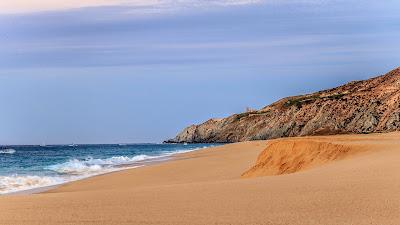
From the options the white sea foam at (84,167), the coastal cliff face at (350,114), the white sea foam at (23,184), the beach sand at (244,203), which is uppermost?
the coastal cliff face at (350,114)

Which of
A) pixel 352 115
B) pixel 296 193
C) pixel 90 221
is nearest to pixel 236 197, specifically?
pixel 296 193

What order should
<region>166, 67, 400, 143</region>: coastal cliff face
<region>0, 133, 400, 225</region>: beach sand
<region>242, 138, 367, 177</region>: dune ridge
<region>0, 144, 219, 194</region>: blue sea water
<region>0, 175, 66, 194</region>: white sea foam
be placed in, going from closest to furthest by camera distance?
<region>0, 133, 400, 225</region>: beach sand < <region>242, 138, 367, 177</region>: dune ridge < <region>0, 175, 66, 194</region>: white sea foam < <region>0, 144, 219, 194</region>: blue sea water < <region>166, 67, 400, 143</region>: coastal cliff face

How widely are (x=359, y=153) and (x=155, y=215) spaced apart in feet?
34.6

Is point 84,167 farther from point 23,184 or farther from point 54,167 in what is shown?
point 23,184

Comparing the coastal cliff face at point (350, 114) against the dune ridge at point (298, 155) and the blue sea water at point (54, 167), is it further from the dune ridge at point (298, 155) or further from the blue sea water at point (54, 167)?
the dune ridge at point (298, 155)

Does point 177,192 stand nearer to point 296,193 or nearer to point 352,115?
point 296,193

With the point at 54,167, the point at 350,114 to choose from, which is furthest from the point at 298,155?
the point at 350,114

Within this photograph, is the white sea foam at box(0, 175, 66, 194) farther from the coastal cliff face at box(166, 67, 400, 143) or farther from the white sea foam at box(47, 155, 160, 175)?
the coastal cliff face at box(166, 67, 400, 143)

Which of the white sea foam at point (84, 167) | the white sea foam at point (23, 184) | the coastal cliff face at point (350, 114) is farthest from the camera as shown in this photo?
the coastal cliff face at point (350, 114)

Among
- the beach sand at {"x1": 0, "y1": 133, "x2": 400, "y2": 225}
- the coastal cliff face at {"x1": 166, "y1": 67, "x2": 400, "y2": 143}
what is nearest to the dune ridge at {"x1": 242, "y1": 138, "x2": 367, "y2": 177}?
the beach sand at {"x1": 0, "y1": 133, "x2": 400, "y2": 225}

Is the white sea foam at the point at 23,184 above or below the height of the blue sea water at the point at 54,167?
above

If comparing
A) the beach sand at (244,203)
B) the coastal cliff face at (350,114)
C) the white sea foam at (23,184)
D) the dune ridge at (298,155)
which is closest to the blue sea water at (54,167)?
the white sea foam at (23,184)

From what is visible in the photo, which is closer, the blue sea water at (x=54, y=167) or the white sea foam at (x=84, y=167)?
the blue sea water at (x=54, y=167)

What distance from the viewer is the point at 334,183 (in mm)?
9977
